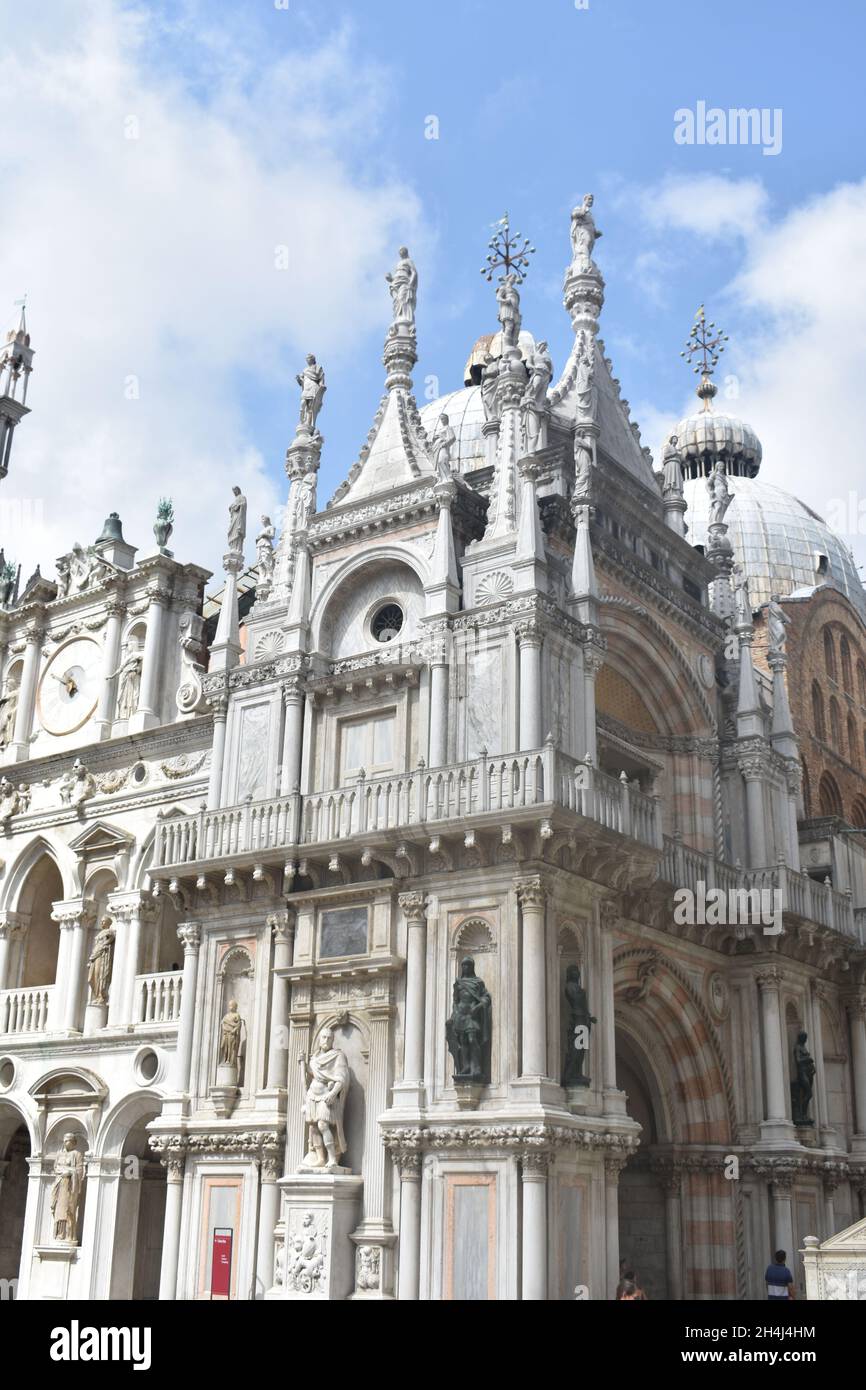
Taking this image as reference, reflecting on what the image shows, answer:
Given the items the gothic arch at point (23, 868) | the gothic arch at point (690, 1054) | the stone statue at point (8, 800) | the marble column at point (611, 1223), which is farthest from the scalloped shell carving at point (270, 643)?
the marble column at point (611, 1223)

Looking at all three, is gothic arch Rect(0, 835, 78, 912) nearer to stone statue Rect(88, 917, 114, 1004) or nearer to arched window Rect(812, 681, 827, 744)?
stone statue Rect(88, 917, 114, 1004)

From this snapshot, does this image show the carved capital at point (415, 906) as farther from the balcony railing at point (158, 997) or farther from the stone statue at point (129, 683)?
the stone statue at point (129, 683)

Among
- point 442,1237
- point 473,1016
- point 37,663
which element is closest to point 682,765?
point 473,1016

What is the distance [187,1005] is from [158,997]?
190 cm

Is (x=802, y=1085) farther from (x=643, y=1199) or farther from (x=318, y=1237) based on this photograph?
(x=318, y=1237)

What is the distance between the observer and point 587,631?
22875 millimetres

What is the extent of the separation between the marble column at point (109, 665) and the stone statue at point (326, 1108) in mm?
9981

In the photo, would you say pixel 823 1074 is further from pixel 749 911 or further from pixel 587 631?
pixel 587 631

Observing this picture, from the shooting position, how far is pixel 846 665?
4034 centimetres

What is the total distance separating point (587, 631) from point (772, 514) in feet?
81.6

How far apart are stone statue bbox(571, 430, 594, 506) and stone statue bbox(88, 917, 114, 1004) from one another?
1128 centimetres

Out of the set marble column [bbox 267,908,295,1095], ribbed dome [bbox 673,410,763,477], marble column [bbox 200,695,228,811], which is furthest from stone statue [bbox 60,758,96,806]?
ribbed dome [bbox 673,410,763,477]

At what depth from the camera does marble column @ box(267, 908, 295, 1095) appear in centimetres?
2180

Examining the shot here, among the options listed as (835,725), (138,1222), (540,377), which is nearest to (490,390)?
(540,377)
